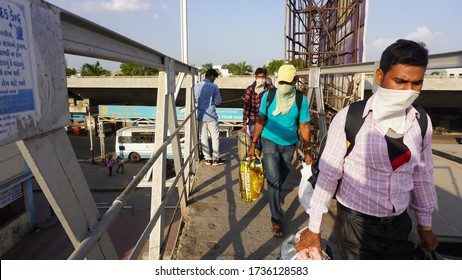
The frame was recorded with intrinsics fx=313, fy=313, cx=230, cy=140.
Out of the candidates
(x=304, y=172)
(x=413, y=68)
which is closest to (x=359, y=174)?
(x=413, y=68)

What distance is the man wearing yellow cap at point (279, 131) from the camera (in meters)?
3.11

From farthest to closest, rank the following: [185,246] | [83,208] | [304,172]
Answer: [185,246] < [304,172] < [83,208]

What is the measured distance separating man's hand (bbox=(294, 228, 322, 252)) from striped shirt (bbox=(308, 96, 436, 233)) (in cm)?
3

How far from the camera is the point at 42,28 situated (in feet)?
3.35

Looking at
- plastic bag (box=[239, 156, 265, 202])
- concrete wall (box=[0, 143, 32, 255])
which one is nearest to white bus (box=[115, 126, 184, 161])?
concrete wall (box=[0, 143, 32, 255])

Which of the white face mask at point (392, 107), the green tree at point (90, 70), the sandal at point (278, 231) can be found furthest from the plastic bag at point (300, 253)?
the green tree at point (90, 70)

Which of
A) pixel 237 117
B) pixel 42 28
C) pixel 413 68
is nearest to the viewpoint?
pixel 42 28

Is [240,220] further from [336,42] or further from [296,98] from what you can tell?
[336,42]

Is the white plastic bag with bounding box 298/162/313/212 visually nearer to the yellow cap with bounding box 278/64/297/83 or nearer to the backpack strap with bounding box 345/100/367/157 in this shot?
the backpack strap with bounding box 345/100/367/157

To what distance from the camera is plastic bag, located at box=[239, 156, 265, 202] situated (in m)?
3.36

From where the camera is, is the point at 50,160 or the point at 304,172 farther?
the point at 304,172

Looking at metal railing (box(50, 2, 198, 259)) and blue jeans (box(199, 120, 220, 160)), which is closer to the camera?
metal railing (box(50, 2, 198, 259))

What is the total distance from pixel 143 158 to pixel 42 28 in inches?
861

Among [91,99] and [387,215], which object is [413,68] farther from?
[91,99]
